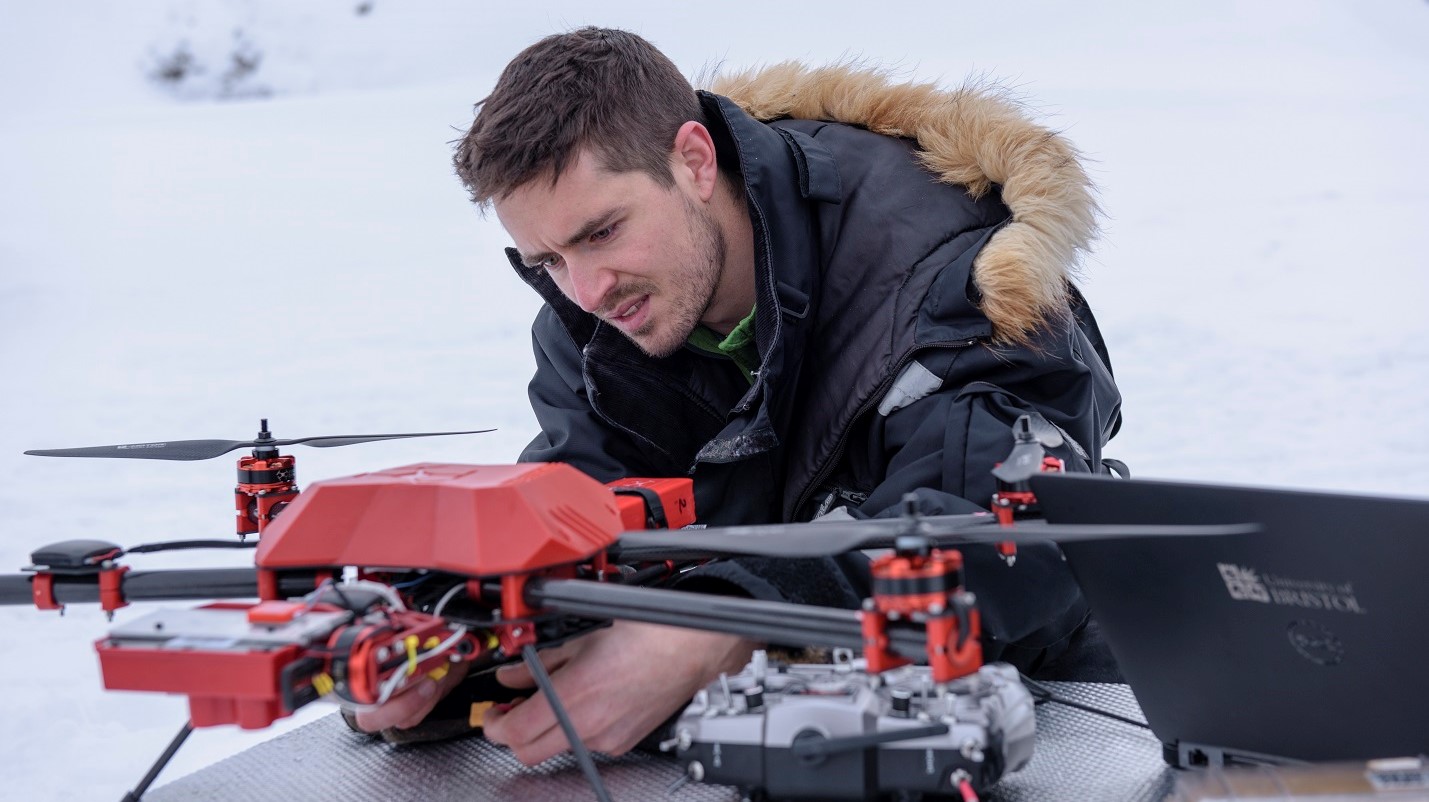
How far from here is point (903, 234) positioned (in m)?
1.57

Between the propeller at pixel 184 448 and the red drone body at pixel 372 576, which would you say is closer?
the red drone body at pixel 372 576

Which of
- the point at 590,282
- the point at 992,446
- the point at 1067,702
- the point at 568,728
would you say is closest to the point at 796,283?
the point at 590,282

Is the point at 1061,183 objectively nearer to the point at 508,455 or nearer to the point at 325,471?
the point at 508,455

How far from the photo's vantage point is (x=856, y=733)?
33.5 inches

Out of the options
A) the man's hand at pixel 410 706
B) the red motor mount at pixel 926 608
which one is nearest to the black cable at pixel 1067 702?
the red motor mount at pixel 926 608

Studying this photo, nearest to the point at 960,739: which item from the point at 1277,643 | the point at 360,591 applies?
the point at 1277,643

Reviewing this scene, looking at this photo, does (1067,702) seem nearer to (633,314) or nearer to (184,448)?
(633,314)

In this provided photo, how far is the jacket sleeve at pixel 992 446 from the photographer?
115 centimetres

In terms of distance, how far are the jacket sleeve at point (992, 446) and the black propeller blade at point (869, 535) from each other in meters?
0.20

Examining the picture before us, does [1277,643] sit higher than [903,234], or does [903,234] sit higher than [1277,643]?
[903,234]

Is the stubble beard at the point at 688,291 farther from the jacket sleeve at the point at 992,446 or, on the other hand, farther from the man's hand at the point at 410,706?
the man's hand at the point at 410,706

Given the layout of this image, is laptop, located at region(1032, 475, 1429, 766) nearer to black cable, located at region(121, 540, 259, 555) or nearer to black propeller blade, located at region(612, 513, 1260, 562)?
black propeller blade, located at region(612, 513, 1260, 562)

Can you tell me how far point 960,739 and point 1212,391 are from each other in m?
3.10

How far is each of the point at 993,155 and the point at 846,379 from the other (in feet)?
1.16
